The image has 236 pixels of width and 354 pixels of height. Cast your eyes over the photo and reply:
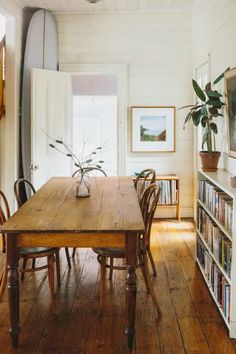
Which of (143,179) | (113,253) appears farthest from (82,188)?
(143,179)

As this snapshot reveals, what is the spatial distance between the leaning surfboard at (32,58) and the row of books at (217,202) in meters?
2.68

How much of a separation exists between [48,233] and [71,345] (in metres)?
0.72

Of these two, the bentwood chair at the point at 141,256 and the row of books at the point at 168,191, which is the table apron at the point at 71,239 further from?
the row of books at the point at 168,191

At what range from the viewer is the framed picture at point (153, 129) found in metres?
6.00

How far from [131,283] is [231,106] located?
6.13ft

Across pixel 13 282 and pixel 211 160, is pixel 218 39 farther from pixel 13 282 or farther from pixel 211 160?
pixel 13 282

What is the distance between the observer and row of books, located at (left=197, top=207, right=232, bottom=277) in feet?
9.43

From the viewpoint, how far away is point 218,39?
424cm

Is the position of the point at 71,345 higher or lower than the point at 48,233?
lower

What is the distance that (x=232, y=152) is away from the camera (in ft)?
11.9

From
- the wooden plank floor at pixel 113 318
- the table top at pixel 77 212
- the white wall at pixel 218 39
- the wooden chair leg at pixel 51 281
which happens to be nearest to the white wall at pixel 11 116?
the table top at pixel 77 212

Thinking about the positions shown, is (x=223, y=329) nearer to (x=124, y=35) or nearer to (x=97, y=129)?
(x=124, y=35)

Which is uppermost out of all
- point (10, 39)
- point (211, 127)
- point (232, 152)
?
point (10, 39)

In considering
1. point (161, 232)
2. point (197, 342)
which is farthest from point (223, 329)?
point (161, 232)
